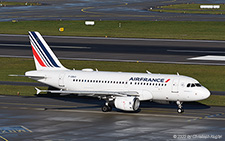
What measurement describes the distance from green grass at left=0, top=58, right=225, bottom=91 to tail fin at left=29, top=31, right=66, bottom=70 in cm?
1611

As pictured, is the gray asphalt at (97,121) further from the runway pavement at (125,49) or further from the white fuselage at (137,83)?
the runway pavement at (125,49)

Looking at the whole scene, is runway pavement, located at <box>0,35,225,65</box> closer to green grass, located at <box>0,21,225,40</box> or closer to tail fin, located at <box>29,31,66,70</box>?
green grass, located at <box>0,21,225,40</box>

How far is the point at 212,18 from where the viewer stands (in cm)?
15725

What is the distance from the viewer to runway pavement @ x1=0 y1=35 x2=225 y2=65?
101312 mm

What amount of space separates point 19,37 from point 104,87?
70.5 metres

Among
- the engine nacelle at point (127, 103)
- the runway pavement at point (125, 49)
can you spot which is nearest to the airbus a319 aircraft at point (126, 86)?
the engine nacelle at point (127, 103)

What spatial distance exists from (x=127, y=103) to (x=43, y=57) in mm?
15056

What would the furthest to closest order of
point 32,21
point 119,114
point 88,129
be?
point 32,21
point 119,114
point 88,129

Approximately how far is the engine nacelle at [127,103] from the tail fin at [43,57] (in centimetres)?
1148

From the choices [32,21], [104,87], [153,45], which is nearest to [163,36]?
[153,45]

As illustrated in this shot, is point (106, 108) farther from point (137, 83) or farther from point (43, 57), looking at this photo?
point (43, 57)

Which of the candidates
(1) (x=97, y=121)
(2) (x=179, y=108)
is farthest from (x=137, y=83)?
(1) (x=97, y=121)

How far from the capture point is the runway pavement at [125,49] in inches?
3989

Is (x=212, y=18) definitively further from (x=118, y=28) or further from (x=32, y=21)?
(x=32, y=21)
